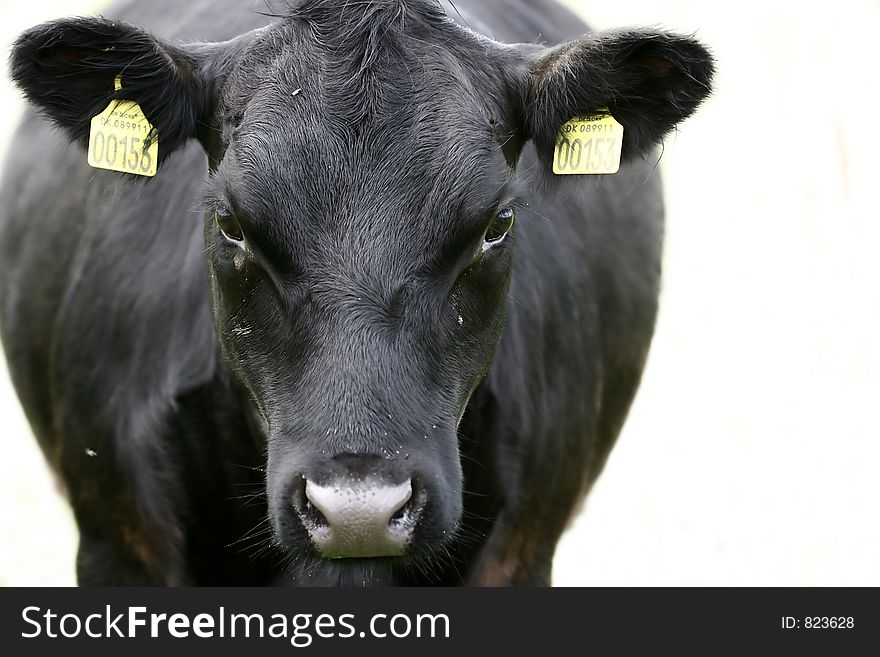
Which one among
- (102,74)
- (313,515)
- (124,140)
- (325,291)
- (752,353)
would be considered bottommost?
(752,353)

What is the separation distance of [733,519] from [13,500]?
4.57 m

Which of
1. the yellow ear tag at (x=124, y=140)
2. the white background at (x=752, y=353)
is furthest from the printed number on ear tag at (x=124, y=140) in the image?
the white background at (x=752, y=353)

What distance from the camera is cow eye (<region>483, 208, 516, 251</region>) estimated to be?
141 inches

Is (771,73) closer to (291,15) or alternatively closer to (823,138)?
(823,138)

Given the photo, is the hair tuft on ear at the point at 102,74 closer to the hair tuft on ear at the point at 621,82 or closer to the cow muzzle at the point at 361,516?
the hair tuft on ear at the point at 621,82

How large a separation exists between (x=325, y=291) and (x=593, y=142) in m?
1.09

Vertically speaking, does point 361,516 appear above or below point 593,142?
below

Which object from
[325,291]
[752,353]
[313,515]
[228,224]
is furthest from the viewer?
[752,353]

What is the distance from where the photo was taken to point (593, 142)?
390 cm

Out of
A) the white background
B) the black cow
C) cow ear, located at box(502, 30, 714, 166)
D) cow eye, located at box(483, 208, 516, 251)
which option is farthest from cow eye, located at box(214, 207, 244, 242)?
the white background

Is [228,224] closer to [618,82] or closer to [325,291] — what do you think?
[325,291]

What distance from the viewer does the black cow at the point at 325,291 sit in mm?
3254

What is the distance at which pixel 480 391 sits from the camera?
4254 mm

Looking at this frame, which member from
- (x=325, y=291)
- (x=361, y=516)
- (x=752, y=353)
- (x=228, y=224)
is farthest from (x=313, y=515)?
(x=752, y=353)
